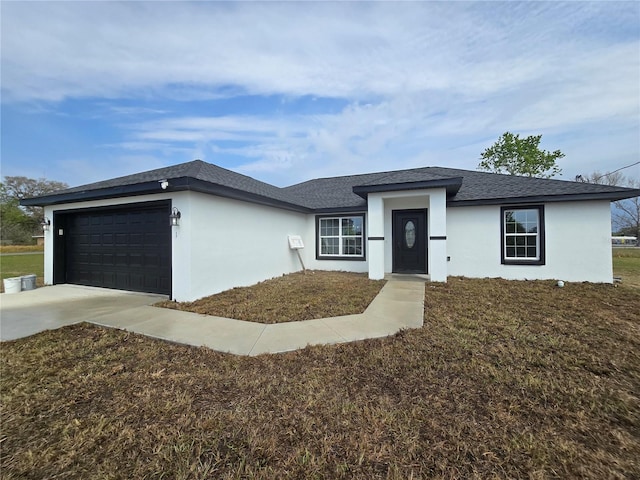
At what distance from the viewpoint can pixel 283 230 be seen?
1038cm

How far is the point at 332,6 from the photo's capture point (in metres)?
7.67

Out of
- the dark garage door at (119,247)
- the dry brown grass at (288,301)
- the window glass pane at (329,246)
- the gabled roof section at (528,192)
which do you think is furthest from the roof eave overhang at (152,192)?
the gabled roof section at (528,192)

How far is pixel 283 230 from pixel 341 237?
269 centimetres

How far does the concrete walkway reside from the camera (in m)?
4.05

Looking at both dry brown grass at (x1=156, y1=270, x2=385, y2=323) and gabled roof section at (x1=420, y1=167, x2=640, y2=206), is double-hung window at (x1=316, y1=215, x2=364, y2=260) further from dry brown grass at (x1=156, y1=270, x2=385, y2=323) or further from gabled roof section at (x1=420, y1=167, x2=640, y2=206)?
gabled roof section at (x1=420, y1=167, x2=640, y2=206)

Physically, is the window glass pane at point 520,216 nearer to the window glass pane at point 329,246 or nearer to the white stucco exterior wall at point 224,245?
the window glass pane at point 329,246

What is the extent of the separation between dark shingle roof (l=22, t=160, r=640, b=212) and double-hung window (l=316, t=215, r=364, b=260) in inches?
28.1

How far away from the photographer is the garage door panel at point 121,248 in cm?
703

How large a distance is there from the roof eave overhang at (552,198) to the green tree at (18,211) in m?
41.0

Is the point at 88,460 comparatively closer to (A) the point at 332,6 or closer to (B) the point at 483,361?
(B) the point at 483,361

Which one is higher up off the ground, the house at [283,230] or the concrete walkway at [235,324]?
the house at [283,230]

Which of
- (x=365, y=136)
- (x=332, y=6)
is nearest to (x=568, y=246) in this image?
(x=332, y=6)

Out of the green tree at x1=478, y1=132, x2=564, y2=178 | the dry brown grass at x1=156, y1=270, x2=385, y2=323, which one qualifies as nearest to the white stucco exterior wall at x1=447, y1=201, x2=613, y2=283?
the dry brown grass at x1=156, y1=270, x2=385, y2=323

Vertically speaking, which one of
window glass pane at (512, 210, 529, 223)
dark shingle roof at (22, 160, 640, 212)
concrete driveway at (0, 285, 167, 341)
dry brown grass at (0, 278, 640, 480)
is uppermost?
dark shingle roof at (22, 160, 640, 212)
